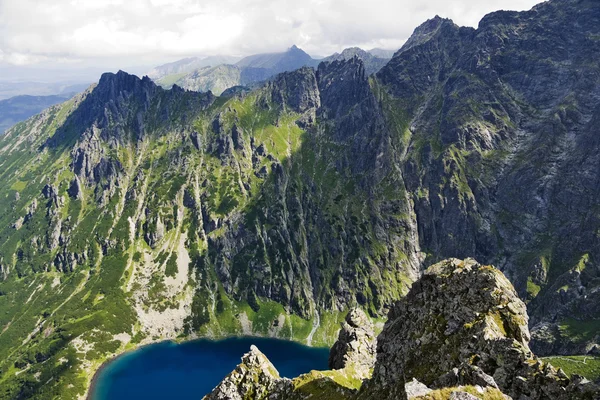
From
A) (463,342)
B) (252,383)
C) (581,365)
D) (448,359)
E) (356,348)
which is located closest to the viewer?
(448,359)

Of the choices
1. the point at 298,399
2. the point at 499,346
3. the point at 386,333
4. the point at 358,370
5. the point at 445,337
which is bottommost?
the point at 358,370

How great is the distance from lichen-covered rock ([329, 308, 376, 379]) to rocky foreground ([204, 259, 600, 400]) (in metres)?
1.36

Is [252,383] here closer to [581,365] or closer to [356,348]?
[356,348]

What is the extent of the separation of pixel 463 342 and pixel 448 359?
208 cm

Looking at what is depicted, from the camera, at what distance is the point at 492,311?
37.3 meters

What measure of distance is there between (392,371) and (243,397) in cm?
2141

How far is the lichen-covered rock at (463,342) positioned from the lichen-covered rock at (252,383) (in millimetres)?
14218

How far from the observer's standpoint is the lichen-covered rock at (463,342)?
28172 mm

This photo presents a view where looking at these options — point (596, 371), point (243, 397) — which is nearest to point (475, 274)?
point (243, 397)

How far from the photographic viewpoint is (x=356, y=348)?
6347 centimetres

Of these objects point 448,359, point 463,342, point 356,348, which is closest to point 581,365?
point 356,348

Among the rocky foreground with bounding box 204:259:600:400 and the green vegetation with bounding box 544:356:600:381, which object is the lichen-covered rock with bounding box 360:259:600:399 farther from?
the green vegetation with bounding box 544:356:600:381

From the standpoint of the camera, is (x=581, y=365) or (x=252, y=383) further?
(x=581, y=365)

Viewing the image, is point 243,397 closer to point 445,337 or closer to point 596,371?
point 445,337
